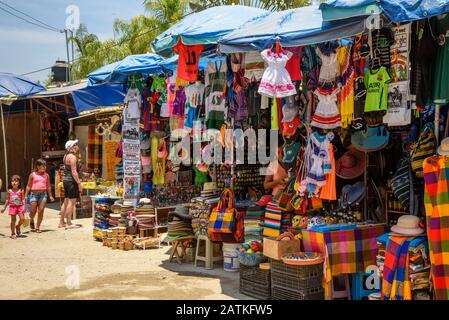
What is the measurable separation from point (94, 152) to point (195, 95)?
7.68 meters

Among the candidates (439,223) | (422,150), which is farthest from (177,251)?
(439,223)

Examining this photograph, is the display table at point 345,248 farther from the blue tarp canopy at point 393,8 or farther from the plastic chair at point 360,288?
the blue tarp canopy at point 393,8

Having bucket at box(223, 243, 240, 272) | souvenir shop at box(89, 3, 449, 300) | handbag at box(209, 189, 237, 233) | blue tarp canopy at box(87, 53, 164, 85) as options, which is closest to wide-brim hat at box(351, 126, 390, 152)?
souvenir shop at box(89, 3, 449, 300)

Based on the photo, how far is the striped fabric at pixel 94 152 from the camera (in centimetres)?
1577

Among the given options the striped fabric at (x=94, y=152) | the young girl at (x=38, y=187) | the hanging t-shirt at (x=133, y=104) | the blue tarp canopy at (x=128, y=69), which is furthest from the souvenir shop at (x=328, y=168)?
the striped fabric at (x=94, y=152)

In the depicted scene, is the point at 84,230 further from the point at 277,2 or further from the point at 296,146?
the point at 277,2

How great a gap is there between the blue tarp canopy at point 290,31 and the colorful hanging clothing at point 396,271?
7.14 ft

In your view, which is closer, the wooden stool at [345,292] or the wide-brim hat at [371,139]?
the wooden stool at [345,292]

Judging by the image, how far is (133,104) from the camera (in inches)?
409

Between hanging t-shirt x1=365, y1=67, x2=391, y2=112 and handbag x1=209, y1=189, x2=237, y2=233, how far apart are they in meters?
2.63

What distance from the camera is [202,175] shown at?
9836mm

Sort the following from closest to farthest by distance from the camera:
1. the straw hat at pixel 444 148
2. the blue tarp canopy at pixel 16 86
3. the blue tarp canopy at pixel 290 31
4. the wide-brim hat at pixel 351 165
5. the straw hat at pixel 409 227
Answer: the straw hat at pixel 444 148
the straw hat at pixel 409 227
the blue tarp canopy at pixel 290 31
the wide-brim hat at pixel 351 165
the blue tarp canopy at pixel 16 86
